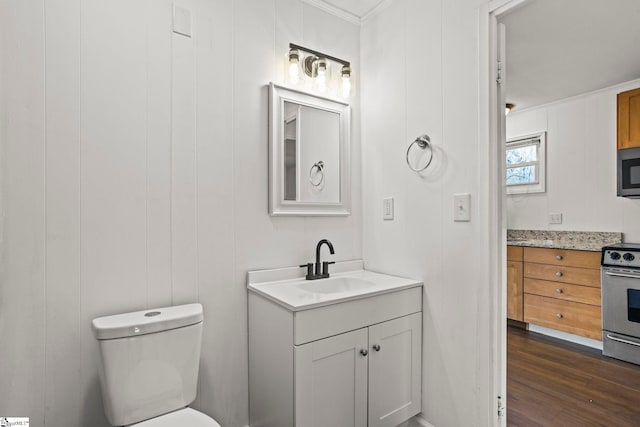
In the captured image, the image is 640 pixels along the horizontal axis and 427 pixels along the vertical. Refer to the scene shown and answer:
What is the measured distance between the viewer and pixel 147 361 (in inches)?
50.3

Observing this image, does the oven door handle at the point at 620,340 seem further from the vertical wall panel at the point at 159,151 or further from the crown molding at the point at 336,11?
the vertical wall panel at the point at 159,151

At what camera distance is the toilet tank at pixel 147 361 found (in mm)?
1222

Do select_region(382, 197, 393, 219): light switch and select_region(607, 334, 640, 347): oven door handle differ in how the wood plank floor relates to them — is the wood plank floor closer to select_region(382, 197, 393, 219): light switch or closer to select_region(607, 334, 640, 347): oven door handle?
select_region(607, 334, 640, 347): oven door handle

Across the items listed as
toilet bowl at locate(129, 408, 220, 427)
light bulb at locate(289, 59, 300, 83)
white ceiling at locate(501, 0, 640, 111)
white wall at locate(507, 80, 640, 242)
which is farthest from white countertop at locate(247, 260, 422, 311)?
white wall at locate(507, 80, 640, 242)

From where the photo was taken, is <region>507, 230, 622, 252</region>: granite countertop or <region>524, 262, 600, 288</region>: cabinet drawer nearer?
<region>524, 262, 600, 288</region>: cabinet drawer

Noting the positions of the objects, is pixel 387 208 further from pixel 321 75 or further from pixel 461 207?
pixel 321 75

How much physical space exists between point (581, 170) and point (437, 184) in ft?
8.40

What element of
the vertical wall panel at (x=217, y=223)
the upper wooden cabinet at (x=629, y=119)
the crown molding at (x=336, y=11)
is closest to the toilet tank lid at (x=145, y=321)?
the vertical wall panel at (x=217, y=223)

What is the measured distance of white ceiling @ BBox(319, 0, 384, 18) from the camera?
6.73ft

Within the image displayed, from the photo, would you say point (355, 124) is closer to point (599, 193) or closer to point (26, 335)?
point (26, 335)

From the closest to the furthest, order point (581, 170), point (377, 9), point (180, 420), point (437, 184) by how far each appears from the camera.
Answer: point (180, 420)
point (437, 184)
point (377, 9)
point (581, 170)

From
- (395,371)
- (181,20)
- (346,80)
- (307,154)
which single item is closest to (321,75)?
(346,80)

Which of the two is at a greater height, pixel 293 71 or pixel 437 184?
pixel 293 71

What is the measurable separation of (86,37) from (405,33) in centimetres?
159
